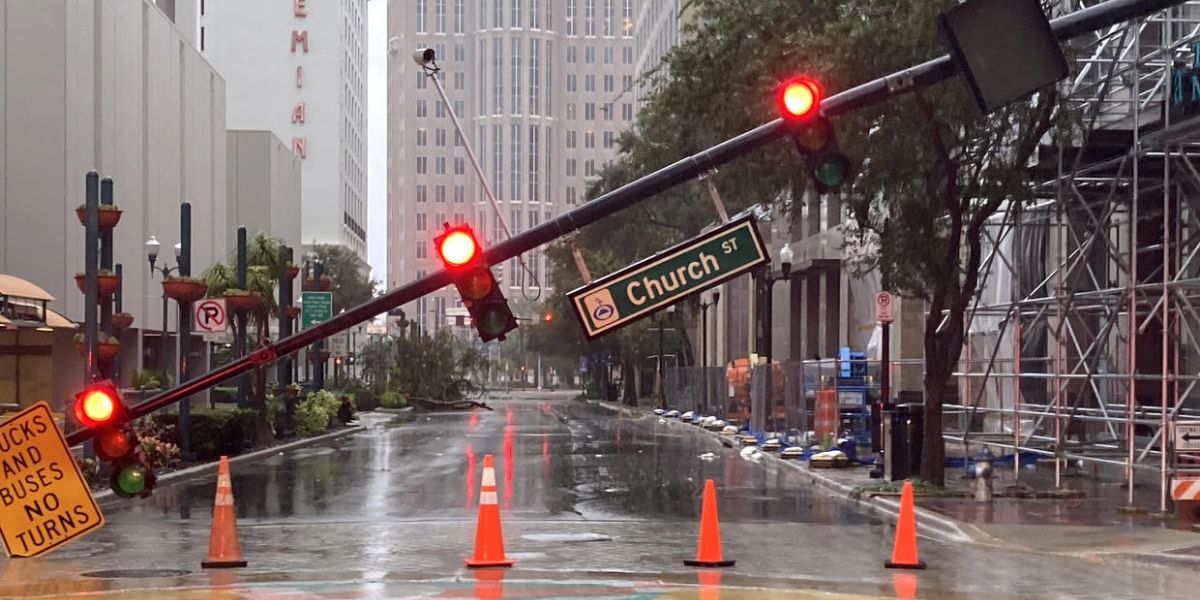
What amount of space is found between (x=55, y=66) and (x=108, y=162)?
5590mm

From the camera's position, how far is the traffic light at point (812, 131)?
9.02 m

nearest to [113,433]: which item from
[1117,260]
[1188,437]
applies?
[1188,437]

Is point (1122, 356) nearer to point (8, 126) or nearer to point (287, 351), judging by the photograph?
point (287, 351)

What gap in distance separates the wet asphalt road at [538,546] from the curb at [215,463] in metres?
0.37

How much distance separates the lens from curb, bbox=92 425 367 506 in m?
22.6

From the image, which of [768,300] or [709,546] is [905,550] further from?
[768,300]

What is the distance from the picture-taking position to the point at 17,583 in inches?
533

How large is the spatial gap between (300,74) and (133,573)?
113558 millimetres

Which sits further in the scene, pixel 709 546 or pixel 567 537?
pixel 567 537

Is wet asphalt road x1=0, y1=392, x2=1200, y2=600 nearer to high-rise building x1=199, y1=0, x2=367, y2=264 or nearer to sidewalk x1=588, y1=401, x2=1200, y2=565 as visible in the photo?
sidewalk x1=588, y1=401, x2=1200, y2=565

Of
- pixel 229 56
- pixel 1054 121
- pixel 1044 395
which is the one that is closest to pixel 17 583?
pixel 1054 121

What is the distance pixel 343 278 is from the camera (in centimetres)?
10875

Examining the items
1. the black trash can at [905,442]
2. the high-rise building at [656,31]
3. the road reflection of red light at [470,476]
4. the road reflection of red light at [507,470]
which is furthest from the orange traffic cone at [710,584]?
the high-rise building at [656,31]

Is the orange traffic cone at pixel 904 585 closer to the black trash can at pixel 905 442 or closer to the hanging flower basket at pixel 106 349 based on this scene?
the black trash can at pixel 905 442
